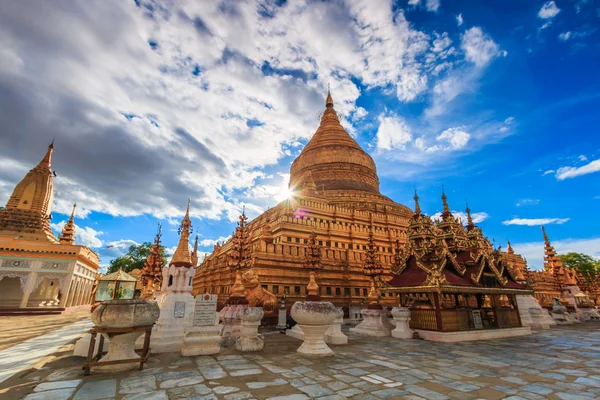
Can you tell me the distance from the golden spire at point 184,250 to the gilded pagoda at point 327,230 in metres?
4.79

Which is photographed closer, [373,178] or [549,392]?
[549,392]

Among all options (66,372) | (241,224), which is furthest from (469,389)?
(241,224)

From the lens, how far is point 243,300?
12.2 meters

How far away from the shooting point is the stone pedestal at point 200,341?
26.2 feet

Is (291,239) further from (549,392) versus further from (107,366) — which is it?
(549,392)

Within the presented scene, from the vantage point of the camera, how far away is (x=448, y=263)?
13.8 metres

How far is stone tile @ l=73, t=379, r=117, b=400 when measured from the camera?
4562 millimetres

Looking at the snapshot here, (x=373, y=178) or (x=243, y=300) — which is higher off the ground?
(x=373, y=178)

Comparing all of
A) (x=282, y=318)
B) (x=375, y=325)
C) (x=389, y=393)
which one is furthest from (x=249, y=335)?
(x=282, y=318)

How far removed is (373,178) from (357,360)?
33990mm

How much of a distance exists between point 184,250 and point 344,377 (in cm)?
933

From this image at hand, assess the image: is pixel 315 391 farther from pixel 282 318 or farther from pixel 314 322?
pixel 282 318

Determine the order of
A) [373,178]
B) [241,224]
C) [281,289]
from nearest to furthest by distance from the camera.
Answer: [241,224], [281,289], [373,178]

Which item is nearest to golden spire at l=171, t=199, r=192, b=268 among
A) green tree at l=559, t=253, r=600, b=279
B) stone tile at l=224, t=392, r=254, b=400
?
stone tile at l=224, t=392, r=254, b=400
